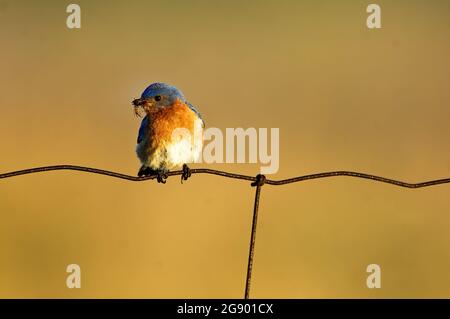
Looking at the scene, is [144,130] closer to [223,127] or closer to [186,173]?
[186,173]

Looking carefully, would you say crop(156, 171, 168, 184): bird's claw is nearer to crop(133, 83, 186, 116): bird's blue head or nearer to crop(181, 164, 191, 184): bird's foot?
crop(181, 164, 191, 184): bird's foot

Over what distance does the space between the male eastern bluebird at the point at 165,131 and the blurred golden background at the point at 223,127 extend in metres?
1.66

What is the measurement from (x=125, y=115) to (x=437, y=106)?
12.4 feet

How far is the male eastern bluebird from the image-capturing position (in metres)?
5.23

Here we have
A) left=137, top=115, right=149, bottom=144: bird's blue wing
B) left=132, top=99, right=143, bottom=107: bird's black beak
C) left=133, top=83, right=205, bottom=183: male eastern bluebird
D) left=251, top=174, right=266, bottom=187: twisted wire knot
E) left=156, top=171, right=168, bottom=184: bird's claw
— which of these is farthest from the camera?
left=132, top=99, right=143, bottom=107: bird's black beak

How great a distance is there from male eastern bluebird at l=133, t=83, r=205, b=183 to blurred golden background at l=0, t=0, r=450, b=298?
1.66m

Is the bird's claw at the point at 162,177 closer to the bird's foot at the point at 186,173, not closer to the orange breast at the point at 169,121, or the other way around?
the bird's foot at the point at 186,173

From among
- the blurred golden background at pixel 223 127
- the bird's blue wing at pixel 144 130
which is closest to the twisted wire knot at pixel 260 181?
the bird's blue wing at pixel 144 130

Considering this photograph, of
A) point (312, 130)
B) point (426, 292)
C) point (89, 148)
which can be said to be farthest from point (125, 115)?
point (426, 292)

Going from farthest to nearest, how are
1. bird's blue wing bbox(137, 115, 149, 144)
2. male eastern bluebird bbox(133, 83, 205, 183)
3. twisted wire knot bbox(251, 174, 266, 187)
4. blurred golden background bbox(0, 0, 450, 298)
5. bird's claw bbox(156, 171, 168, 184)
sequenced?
blurred golden background bbox(0, 0, 450, 298), bird's blue wing bbox(137, 115, 149, 144), male eastern bluebird bbox(133, 83, 205, 183), bird's claw bbox(156, 171, 168, 184), twisted wire knot bbox(251, 174, 266, 187)

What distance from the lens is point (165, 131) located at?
5.28 metres

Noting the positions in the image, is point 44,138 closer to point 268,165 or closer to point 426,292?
point 268,165

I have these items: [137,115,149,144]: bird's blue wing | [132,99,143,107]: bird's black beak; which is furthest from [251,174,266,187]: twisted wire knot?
[132,99,143,107]: bird's black beak

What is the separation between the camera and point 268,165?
323 inches
